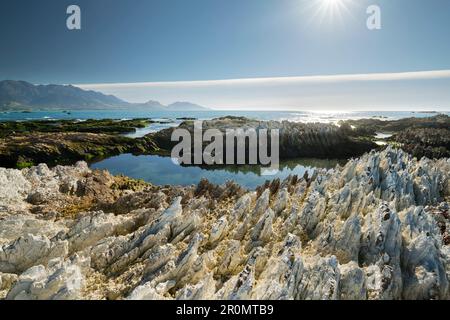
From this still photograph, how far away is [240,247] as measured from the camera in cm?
1580

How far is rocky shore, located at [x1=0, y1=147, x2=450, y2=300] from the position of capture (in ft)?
41.7

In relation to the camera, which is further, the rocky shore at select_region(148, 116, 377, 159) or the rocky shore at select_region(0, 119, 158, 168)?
the rocky shore at select_region(148, 116, 377, 159)

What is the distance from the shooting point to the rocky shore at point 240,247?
12.7 meters

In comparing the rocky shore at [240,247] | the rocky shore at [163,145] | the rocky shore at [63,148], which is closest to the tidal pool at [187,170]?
the rocky shore at [63,148]

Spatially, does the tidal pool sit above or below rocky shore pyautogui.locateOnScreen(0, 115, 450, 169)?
below

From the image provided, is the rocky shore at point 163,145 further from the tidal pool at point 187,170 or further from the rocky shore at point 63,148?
the tidal pool at point 187,170

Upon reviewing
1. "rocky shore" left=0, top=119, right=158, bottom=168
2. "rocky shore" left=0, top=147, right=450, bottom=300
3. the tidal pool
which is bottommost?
the tidal pool

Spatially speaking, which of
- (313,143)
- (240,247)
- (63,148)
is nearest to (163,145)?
(63,148)

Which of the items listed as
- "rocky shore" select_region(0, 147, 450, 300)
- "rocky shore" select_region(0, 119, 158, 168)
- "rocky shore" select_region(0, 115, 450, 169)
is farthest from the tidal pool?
"rocky shore" select_region(0, 147, 450, 300)

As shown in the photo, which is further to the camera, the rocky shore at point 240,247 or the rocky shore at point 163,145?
the rocky shore at point 163,145

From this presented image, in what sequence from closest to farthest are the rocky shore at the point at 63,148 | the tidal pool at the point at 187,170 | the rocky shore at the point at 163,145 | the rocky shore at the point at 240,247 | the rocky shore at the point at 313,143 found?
the rocky shore at the point at 240,247 → the tidal pool at the point at 187,170 → the rocky shore at the point at 63,148 → the rocky shore at the point at 163,145 → the rocky shore at the point at 313,143

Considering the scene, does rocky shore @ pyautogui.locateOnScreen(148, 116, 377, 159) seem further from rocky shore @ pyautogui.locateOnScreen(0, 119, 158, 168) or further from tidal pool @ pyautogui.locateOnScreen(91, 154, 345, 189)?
rocky shore @ pyautogui.locateOnScreen(0, 119, 158, 168)

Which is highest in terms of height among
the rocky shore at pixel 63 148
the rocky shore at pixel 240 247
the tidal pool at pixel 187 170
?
the rocky shore at pixel 63 148
